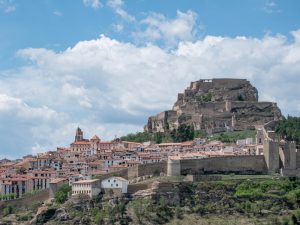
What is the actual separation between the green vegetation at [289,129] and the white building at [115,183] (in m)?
21.6

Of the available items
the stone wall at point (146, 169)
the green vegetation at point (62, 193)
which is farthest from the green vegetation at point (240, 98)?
the green vegetation at point (62, 193)

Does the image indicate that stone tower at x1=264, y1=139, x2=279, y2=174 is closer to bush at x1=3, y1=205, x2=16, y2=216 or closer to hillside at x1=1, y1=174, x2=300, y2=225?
hillside at x1=1, y1=174, x2=300, y2=225

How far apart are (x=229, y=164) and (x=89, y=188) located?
12.3 meters

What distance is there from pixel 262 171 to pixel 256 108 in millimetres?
21655

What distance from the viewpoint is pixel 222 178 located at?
71.9 m

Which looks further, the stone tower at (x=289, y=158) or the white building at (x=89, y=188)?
the stone tower at (x=289, y=158)

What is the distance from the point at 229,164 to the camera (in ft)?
244

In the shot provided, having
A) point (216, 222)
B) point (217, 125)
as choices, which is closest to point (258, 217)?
point (216, 222)

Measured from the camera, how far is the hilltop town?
6875cm

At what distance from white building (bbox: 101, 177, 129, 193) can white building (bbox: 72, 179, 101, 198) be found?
455 mm

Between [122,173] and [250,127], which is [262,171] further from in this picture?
[250,127]

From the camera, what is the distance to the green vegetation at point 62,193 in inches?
2731

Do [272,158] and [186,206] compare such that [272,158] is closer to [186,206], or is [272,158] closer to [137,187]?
[186,206]

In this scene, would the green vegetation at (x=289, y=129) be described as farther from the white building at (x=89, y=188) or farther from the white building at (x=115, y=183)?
the white building at (x=89, y=188)
